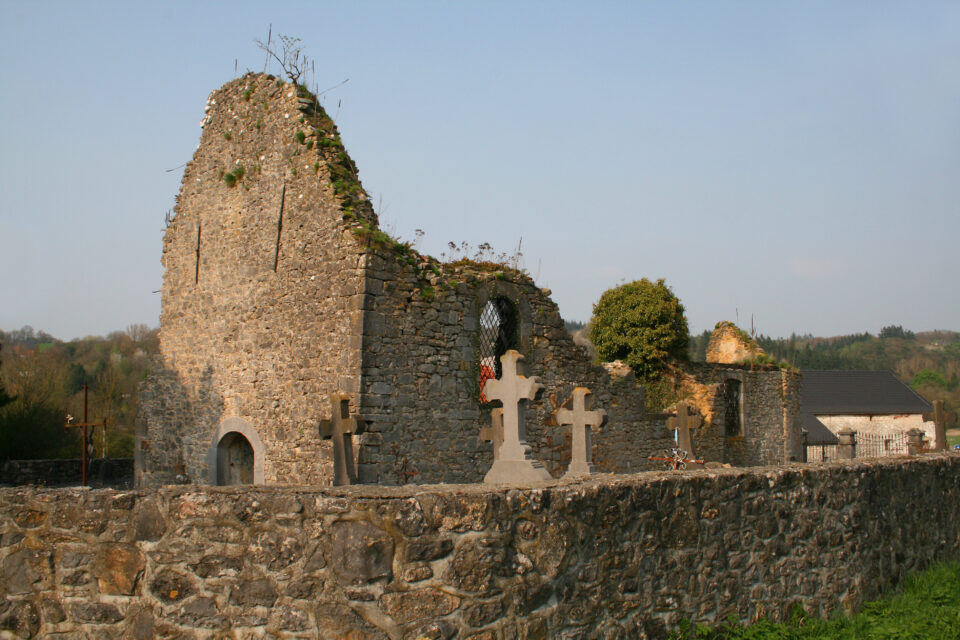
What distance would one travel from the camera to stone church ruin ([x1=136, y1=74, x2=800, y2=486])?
10859 millimetres

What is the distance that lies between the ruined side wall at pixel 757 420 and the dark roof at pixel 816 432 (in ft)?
51.7

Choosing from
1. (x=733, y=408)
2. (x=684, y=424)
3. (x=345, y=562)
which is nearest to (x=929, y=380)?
(x=733, y=408)

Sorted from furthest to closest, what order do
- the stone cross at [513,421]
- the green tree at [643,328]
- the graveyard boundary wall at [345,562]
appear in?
the green tree at [643,328], the stone cross at [513,421], the graveyard boundary wall at [345,562]

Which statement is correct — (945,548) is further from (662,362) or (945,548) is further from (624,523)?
(662,362)

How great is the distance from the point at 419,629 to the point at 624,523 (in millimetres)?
1477

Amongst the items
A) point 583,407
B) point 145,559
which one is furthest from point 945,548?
point 145,559

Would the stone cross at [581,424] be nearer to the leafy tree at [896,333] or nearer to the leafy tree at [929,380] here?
the leafy tree at [929,380]

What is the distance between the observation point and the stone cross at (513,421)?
828cm

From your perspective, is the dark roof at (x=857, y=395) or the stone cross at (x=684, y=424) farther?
the dark roof at (x=857, y=395)

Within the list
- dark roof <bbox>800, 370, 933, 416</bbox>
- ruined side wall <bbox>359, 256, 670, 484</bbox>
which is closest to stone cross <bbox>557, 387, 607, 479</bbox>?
ruined side wall <bbox>359, 256, 670, 484</bbox>

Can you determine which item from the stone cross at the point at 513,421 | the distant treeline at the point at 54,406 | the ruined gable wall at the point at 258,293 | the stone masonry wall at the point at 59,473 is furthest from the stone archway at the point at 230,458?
the stone masonry wall at the point at 59,473

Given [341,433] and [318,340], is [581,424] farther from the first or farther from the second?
[318,340]

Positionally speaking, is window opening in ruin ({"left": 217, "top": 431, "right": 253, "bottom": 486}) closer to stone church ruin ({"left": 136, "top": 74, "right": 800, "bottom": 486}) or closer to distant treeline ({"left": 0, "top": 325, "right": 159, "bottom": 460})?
stone church ruin ({"left": 136, "top": 74, "right": 800, "bottom": 486})

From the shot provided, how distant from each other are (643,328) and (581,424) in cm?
897
